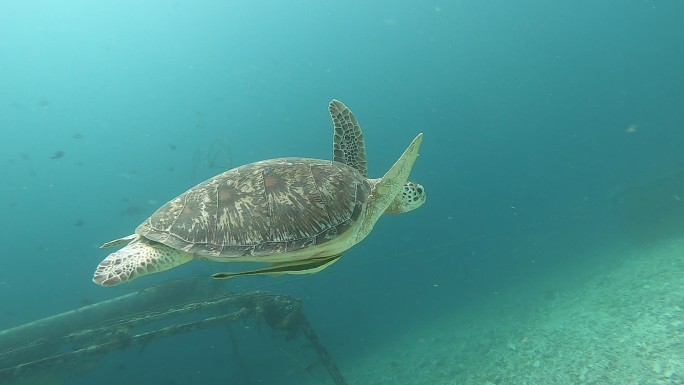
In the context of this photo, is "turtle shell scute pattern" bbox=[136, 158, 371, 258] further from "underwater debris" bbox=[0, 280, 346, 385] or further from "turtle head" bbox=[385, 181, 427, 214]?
"underwater debris" bbox=[0, 280, 346, 385]

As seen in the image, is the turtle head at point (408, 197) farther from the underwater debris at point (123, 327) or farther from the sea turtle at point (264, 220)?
the underwater debris at point (123, 327)

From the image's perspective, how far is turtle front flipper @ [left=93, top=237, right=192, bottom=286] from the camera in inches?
114

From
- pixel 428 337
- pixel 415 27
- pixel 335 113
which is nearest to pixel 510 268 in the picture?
pixel 428 337

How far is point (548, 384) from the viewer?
582 centimetres

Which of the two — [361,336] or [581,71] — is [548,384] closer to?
[361,336]

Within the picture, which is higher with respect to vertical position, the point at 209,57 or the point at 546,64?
the point at 209,57

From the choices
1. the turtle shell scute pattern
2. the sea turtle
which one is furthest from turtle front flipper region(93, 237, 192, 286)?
the turtle shell scute pattern

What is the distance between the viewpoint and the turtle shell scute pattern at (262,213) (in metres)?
2.87

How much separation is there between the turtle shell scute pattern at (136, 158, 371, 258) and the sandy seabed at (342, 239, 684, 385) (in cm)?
476

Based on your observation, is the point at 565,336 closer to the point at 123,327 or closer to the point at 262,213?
the point at 262,213

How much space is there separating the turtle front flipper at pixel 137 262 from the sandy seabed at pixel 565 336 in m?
5.77

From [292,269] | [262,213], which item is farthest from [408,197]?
[292,269]

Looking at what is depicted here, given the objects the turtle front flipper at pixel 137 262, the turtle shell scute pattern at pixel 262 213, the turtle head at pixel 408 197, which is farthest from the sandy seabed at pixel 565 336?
the turtle front flipper at pixel 137 262

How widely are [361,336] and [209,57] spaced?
30859mm
